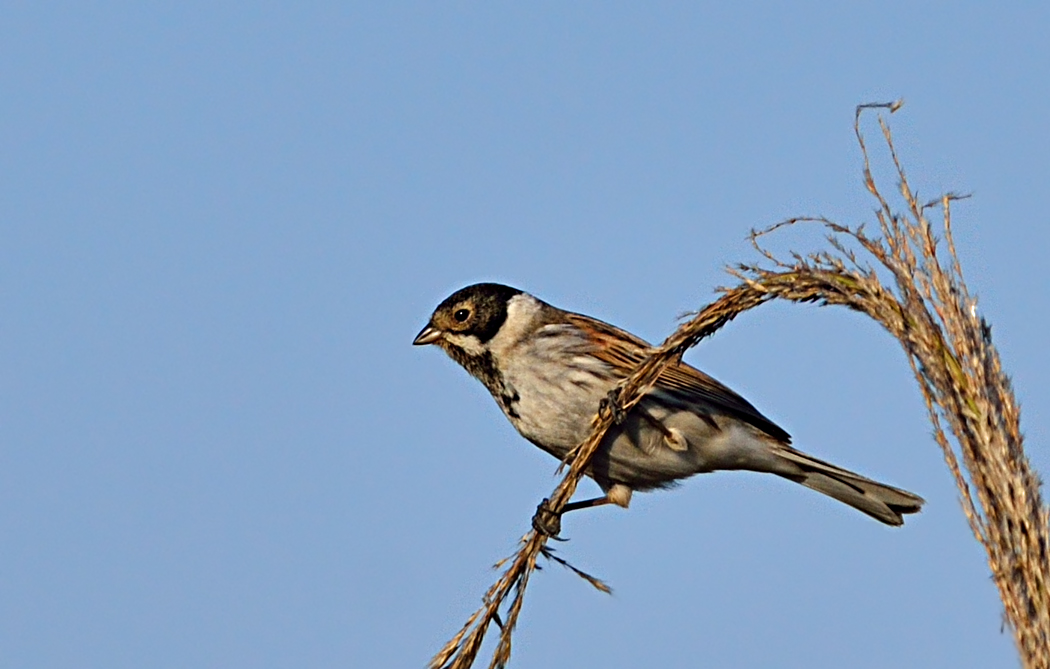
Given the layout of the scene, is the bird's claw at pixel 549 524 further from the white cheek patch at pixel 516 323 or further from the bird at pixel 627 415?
the white cheek patch at pixel 516 323

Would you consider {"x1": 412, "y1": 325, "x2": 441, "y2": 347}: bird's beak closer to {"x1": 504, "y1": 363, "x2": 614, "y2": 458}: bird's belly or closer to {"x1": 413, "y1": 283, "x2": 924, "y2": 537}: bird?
{"x1": 413, "y1": 283, "x2": 924, "y2": 537}: bird

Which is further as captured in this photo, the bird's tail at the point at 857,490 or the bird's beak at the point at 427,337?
the bird's beak at the point at 427,337

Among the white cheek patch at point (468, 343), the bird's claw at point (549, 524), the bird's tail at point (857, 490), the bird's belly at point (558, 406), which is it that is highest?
the bird's tail at point (857, 490)

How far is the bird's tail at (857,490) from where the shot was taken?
6.07m

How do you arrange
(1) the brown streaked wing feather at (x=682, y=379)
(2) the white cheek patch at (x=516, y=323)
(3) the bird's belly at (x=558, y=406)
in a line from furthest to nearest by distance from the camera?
(2) the white cheek patch at (x=516, y=323) < (1) the brown streaked wing feather at (x=682, y=379) < (3) the bird's belly at (x=558, y=406)

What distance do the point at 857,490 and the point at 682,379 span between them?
950 millimetres

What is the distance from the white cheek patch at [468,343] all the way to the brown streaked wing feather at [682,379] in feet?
1.61

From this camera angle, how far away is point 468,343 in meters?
6.43

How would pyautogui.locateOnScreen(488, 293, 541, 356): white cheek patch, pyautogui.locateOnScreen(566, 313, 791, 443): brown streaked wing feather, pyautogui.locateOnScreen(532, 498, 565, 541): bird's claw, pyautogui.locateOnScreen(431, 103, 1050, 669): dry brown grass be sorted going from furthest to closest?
pyautogui.locateOnScreen(488, 293, 541, 356): white cheek patch → pyautogui.locateOnScreen(566, 313, 791, 443): brown streaked wing feather → pyautogui.locateOnScreen(532, 498, 565, 541): bird's claw → pyautogui.locateOnScreen(431, 103, 1050, 669): dry brown grass

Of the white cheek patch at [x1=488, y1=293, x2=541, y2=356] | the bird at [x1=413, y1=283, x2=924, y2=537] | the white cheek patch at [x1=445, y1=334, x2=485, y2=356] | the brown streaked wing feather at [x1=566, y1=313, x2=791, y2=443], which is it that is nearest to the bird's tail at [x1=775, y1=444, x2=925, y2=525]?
the bird at [x1=413, y1=283, x2=924, y2=537]

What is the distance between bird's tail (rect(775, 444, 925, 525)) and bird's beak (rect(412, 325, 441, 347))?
67.5 inches

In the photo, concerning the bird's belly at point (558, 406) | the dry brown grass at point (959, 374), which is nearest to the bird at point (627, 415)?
the bird's belly at point (558, 406)

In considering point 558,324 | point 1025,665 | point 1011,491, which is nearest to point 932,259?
point 1011,491

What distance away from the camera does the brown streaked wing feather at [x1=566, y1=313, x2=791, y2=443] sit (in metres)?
6.02
